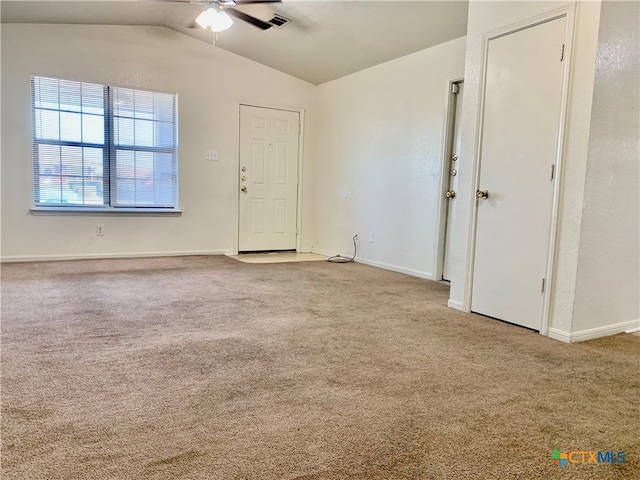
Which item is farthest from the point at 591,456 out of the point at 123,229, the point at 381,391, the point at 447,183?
the point at 123,229

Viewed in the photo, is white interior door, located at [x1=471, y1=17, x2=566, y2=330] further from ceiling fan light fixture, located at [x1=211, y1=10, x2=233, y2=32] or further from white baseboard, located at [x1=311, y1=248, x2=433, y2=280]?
ceiling fan light fixture, located at [x1=211, y1=10, x2=233, y2=32]

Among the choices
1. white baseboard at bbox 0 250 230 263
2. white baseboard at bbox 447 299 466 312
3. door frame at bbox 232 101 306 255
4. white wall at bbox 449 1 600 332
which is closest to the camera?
white wall at bbox 449 1 600 332

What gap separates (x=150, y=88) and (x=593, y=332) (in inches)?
203

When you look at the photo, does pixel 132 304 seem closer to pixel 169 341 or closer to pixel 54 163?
pixel 169 341

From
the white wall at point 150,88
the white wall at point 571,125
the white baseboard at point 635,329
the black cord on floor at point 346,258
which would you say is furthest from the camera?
the black cord on floor at point 346,258

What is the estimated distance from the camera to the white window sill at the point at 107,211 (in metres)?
4.89

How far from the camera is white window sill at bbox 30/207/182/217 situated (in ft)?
16.0

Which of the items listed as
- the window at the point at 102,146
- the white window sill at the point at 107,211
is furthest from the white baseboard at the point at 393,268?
the window at the point at 102,146

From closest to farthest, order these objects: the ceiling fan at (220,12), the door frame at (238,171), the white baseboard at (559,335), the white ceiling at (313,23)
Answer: the white baseboard at (559,335) → the ceiling fan at (220,12) → the white ceiling at (313,23) → the door frame at (238,171)

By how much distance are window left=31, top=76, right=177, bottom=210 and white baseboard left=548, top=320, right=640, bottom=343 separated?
4.53 meters

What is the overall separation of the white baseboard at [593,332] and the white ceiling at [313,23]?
2674 mm

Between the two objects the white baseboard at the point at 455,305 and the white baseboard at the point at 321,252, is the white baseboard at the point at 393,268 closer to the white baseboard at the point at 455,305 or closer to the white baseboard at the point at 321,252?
the white baseboard at the point at 321,252

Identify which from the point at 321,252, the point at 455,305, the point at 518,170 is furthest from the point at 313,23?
the point at 455,305

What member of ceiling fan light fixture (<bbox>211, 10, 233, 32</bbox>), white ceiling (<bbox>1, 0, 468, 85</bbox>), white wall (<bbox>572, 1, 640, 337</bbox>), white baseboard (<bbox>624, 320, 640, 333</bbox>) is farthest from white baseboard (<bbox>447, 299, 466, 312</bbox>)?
ceiling fan light fixture (<bbox>211, 10, 233, 32</bbox>)
